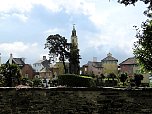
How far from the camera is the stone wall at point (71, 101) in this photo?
1516 centimetres

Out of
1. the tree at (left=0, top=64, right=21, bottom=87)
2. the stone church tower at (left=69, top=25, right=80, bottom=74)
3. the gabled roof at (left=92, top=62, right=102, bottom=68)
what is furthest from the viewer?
the gabled roof at (left=92, top=62, right=102, bottom=68)

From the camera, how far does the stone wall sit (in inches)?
597

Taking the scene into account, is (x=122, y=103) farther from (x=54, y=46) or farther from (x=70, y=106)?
(x=54, y=46)

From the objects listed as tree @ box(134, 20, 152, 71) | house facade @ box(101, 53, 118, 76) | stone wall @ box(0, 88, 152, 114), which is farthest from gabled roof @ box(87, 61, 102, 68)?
stone wall @ box(0, 88, 152, 114)

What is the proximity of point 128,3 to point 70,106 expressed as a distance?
479 cm

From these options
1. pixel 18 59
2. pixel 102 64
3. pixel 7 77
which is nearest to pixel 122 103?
pixel 7 77

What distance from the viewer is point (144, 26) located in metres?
22.7

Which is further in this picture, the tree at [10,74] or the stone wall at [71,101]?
the tree at [10,74]

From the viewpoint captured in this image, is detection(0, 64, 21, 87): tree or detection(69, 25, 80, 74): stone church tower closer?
detection(0, 64, 21, 87): tree

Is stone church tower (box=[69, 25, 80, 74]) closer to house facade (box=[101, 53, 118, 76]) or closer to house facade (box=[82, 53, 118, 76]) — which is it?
house facade (box=[82, 53, 118, 76])

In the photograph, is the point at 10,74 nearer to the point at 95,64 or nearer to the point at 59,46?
the point at 59,46

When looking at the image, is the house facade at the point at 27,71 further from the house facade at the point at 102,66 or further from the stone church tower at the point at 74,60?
the house facade at the point at 102,66

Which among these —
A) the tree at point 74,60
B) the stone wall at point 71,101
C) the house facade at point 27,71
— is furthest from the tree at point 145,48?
the house facade at point 27,71

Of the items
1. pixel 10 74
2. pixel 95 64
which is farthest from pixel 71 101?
pixel 95 64
